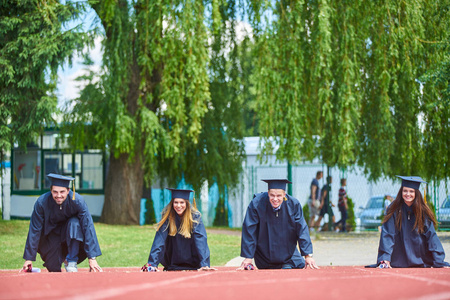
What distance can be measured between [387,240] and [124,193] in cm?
1282

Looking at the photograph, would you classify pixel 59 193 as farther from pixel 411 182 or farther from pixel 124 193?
pixel 124 193

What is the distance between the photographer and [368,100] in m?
18.8

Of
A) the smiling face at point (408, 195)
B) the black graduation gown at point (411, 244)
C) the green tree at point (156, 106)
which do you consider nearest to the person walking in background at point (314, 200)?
the green tree at point (156, 106)

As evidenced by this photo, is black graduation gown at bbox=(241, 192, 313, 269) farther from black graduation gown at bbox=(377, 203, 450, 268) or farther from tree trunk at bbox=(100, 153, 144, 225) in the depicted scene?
tree trunk at bbox=(100, 153, 144, 225)

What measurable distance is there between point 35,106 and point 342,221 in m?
10.6

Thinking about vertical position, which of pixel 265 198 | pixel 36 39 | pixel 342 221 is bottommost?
pixel 342 221

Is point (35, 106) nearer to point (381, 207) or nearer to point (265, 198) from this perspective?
point (265, 198)

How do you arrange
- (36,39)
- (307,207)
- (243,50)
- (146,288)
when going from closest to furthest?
1. (146,288)
2. (36,39)
3. (243,50)
4. (307,207)

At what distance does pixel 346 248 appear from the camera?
1683cm

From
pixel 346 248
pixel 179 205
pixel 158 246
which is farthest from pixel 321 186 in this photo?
pixel 158 246

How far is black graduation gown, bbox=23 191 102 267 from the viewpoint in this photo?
9672mm

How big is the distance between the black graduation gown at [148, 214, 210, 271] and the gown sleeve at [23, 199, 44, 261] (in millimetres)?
1672

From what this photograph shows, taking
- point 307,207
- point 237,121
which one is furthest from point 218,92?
point 307,207

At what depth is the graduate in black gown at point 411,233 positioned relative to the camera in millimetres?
9734
